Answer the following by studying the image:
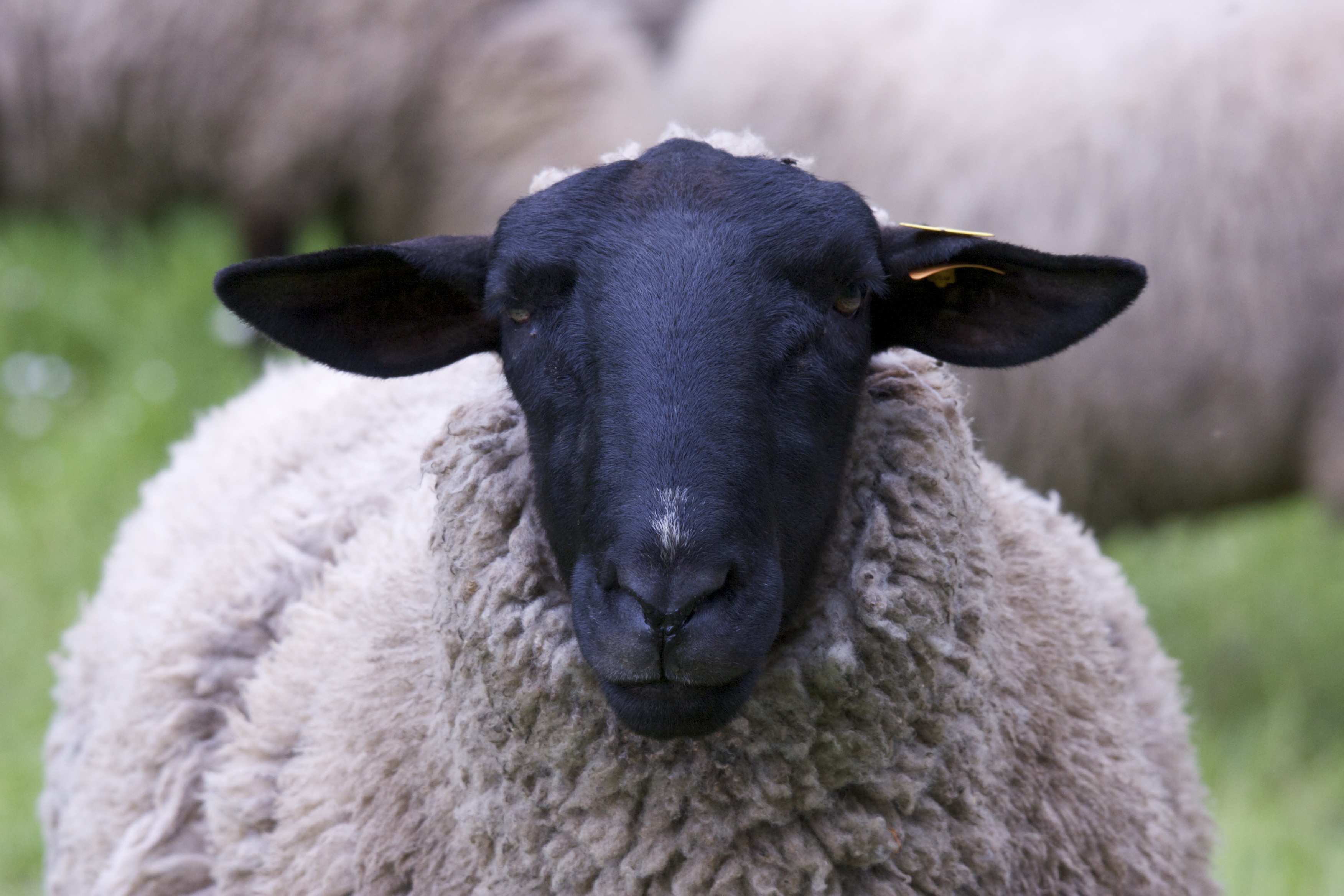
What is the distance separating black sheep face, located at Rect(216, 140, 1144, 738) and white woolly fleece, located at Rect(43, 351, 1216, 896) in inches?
4.4

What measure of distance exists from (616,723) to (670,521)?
358 mm

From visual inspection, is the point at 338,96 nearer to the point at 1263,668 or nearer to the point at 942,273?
the point at 942,273

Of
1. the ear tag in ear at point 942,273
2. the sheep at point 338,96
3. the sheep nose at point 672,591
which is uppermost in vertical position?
the sheep at point 338,96

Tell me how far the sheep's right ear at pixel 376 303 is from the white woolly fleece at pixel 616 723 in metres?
0.11

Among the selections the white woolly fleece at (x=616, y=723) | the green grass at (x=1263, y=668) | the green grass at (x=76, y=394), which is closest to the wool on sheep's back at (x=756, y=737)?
the white woolly fleece at (x=616, y=723)

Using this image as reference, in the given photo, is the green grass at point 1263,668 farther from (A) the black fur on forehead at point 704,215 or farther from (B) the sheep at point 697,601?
(A) the black fur on forehead at point 704,215

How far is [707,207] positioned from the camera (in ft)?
5.69

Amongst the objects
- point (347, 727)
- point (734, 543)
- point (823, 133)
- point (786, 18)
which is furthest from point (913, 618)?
point (786, 18)

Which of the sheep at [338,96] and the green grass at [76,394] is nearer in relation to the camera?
the green grass at [76,394]

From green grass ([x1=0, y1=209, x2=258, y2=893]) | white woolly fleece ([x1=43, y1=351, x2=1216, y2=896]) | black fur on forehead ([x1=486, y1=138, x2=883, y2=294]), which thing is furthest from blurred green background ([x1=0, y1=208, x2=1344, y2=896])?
black fur on forehead ([x1=486, y1=138, x2=883, y2=294])

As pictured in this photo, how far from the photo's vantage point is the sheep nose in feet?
4.91

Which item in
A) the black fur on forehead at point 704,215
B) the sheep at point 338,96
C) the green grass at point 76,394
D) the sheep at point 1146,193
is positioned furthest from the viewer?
the sheep at point 338,96

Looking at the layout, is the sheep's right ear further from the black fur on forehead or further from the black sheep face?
the black fur on forehead

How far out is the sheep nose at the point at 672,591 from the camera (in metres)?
1.50
